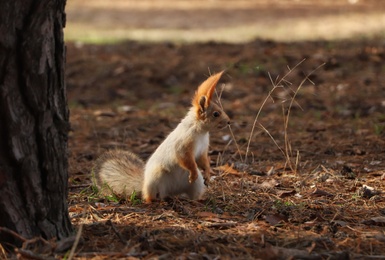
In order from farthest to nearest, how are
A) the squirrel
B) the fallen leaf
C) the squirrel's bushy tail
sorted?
the squirrel's bushy tail, the squirrel, the fallen leaf

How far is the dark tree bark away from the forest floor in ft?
0.79

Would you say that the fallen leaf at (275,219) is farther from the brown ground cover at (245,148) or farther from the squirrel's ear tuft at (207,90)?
the squirrel's ear tuft at (207,90)

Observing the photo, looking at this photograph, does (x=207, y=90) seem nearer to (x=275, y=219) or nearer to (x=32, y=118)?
(x=275, y=219)

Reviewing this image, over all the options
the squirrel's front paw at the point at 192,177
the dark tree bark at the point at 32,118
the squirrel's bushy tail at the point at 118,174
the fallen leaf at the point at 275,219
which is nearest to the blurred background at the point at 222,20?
the squirrel's bushy tail at the point at 118,174

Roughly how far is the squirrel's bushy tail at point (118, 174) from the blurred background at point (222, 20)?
7.56 meters

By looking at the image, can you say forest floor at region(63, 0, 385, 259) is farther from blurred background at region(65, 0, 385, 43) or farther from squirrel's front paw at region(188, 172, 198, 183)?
blurred background at region(65, 0, 385, 43)

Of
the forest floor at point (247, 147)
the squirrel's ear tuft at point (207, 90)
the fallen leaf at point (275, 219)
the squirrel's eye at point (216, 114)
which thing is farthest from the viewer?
the squirrel's eye at point (216, 114)

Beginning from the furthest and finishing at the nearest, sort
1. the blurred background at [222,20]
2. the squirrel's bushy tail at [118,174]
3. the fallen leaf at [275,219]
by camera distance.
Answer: the blurred background at [222,20] → the squirrel's bushy tail at [118,174] → the fallen leaf at [275,219]

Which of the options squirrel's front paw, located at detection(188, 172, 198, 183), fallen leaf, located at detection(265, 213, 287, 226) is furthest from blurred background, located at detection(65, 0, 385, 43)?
fallen leaf, located at detection(265, 213, 287, 226)

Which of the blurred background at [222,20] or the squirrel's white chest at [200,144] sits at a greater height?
the blurred background at [222,20]

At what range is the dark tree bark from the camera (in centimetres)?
310

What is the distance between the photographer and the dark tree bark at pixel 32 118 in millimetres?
3098

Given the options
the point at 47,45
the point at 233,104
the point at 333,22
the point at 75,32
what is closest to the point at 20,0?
the point at 47,45

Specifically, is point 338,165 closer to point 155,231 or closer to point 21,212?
point 155,231
